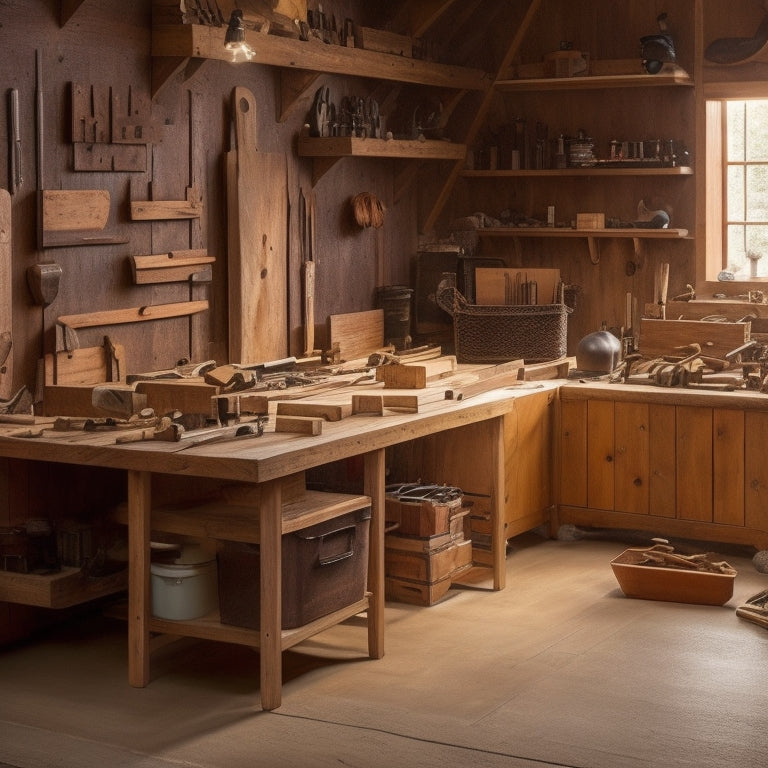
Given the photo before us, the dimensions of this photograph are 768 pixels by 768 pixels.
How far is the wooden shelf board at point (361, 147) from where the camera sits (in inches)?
275

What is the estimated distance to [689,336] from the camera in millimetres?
6637

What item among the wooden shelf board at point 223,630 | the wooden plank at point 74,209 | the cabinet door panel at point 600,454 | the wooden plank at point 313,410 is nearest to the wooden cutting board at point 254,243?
the wooden plank at point 74,209

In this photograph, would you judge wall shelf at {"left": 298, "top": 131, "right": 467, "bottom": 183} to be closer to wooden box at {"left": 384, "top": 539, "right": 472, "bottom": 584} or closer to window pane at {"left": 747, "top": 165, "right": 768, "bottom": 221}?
window pane at {"left": 747, "top": 165, "right": 768, "bottom": 221}

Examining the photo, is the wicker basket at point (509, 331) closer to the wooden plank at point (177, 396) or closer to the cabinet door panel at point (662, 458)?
the cabinet door panel at point (662, 458)

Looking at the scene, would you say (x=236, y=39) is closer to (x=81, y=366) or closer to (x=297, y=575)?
(x=81, y=366)

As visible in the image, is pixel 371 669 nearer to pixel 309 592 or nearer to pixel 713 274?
pixel 309 592

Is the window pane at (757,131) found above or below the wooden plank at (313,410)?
above

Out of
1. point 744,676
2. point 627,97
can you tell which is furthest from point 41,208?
point 627,97

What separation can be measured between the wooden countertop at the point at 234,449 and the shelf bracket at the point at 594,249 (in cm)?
340

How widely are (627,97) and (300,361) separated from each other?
2947 mm

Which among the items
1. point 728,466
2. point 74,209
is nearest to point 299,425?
point 74,209

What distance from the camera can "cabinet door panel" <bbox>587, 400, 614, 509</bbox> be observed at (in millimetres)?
6289

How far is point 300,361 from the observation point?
6.43 m

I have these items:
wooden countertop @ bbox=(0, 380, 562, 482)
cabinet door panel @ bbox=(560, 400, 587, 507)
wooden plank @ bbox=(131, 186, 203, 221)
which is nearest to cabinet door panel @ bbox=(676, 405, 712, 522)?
cabinet door panel @ bbox=(560, 400, 587, 507)
